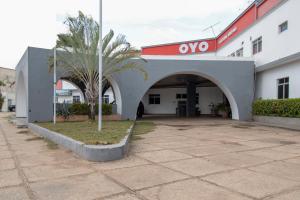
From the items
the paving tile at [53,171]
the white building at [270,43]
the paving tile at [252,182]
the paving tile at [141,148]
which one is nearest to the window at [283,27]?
the white building at [270,43]

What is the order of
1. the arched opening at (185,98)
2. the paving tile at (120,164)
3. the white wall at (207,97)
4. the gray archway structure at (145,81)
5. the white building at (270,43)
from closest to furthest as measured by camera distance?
the paving tile at (120,164), the white building at (270,43), the gray archway structure at (145,81), the arched opening at (185,98), the white wall at (207,97)

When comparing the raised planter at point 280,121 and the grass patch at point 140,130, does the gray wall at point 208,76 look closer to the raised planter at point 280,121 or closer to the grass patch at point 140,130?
the raised planter at point 280,121

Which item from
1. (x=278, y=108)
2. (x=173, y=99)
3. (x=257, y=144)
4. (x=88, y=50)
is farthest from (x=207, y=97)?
(x=257, y=144)

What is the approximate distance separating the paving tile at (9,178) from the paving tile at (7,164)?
41 centimetres

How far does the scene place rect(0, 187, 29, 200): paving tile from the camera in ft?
14.3

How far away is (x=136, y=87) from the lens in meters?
19.3

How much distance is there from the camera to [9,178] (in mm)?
5441

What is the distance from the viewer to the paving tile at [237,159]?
21.3 ft

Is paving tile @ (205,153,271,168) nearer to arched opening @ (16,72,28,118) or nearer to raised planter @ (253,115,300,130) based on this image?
raised planter @ (253,115,300,130)

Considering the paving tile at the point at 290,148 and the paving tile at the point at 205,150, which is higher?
the paving tile at the point at 205,150

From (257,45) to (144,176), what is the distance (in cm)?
1859

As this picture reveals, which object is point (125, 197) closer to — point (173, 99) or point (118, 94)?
point (118, 94)

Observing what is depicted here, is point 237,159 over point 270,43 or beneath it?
beneath

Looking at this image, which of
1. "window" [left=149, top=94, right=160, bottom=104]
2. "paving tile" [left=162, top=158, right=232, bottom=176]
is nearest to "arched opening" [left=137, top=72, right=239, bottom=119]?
"window" [left=149, top=94, right=160, bottom=104]
